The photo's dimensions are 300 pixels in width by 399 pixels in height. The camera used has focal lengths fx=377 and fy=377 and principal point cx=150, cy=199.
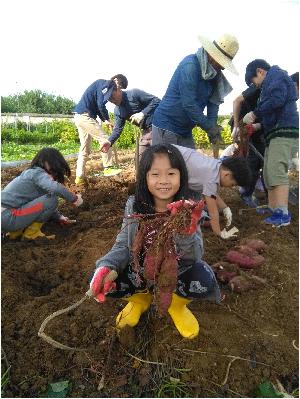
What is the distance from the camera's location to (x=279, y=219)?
346cm

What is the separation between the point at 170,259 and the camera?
157 centimetres

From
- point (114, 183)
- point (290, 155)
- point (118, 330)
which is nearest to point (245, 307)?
point (118, 330)

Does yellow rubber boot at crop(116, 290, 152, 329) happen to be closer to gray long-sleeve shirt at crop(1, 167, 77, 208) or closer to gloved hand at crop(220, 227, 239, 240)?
gloved hand at crop(220, 227, 239, 240)

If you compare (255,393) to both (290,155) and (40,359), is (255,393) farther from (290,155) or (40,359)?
(290,155)

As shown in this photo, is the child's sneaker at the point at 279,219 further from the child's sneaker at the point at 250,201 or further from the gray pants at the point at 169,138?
the gray pants at the point at 169,138

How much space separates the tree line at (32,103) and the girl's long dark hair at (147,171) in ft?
81.5

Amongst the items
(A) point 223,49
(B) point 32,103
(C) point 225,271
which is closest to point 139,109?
(A) point 223,49

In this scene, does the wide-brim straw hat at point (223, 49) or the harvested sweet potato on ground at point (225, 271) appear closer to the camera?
the harvested sweet potato on ground at point (225, 271)

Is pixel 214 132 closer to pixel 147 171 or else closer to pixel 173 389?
pixel 147 171

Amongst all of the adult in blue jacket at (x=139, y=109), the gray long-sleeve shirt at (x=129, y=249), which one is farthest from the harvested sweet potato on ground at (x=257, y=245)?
the adult in blue jacket at (x=139, y=109)

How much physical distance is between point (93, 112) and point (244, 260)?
3092mm

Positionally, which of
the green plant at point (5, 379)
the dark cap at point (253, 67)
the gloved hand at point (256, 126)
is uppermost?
the dark cap at point (253, 67)

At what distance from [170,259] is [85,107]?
11.9ft

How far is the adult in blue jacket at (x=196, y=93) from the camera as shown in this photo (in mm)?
3037
